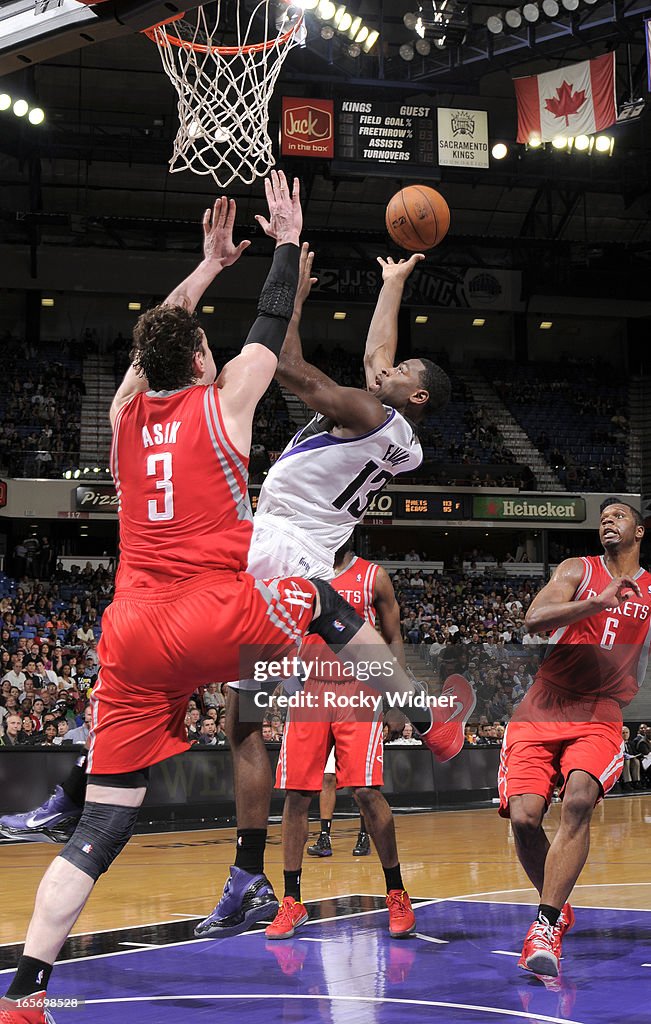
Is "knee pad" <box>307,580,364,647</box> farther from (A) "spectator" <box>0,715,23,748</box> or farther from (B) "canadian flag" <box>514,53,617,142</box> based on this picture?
(B) "canadian flag" <box>514,53,617,142</box>

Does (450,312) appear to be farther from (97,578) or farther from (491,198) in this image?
(97,578)

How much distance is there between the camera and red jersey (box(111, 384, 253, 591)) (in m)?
3.71

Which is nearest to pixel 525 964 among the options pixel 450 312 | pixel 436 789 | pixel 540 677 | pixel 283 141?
pixel 540 677

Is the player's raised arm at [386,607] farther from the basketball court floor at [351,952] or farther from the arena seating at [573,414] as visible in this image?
the arena seating at [573,414]

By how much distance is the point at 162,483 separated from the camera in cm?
372

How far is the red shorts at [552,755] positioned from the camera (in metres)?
5.24

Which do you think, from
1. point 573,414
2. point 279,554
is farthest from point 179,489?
point 573,414

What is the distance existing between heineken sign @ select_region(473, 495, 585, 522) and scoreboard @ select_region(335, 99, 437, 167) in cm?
949

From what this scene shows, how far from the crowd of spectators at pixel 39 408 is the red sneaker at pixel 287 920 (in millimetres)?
18512

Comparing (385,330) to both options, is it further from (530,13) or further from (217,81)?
(530,13)

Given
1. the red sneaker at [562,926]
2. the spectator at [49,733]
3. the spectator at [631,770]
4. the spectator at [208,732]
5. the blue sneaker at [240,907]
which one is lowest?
the spectator at [631,770]

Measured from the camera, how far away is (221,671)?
147 inches

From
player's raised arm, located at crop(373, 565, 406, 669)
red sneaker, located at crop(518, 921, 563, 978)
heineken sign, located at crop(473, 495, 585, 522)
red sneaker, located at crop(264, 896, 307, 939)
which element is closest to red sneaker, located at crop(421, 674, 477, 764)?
red sneaker, located at crop(518, 921, 563, 978)

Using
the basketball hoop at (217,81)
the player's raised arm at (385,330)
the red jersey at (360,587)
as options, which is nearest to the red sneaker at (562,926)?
the red jersey at (360,587)
